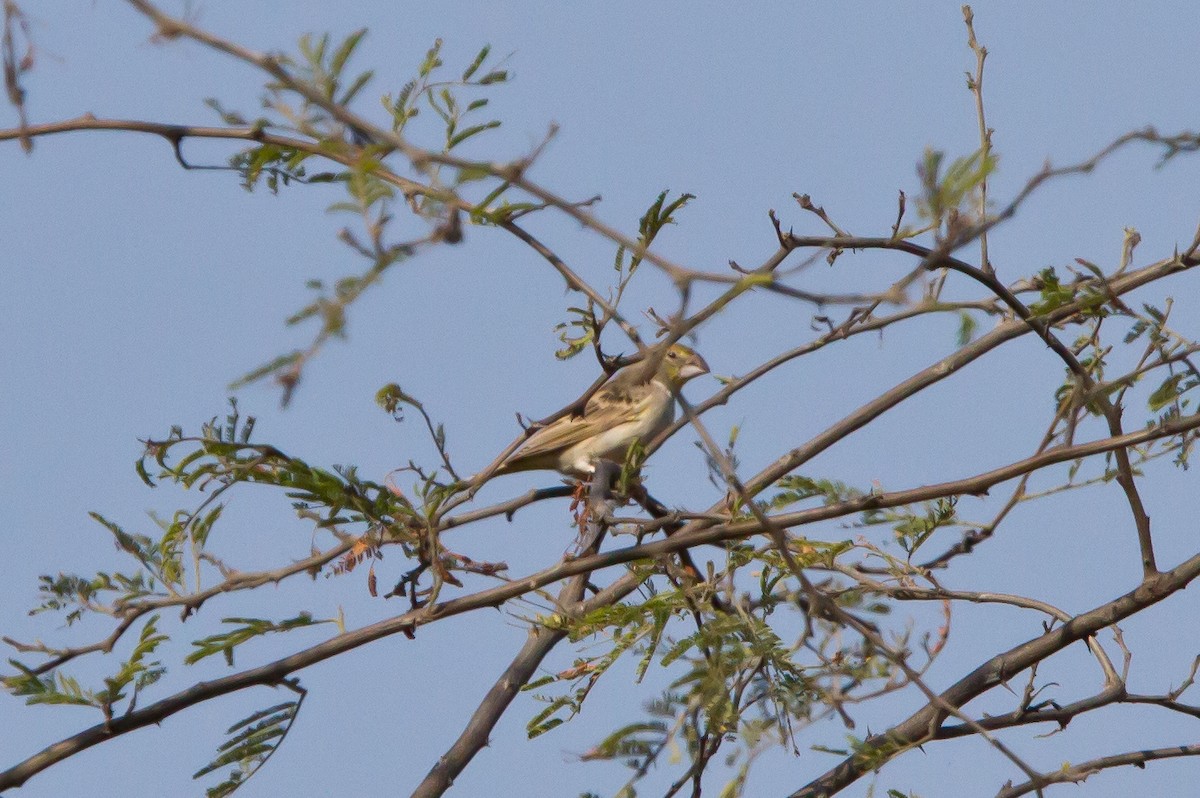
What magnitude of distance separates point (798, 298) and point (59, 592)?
2.54m

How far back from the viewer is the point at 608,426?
7305 millimetres

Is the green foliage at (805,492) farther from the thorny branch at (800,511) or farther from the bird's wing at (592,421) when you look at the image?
the bird's wing at (592,421)

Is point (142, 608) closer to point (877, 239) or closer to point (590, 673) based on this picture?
point (590, 673)

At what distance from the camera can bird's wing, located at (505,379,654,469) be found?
22.2 ft

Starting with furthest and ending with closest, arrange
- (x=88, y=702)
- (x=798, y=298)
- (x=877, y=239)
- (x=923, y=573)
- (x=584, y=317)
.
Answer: (x=923, y=573)
(x=584, y=317)
(x=88, y=702)
(x=877, y=239)
(x=798, y=298)

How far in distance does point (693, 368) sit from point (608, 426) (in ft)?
2.63

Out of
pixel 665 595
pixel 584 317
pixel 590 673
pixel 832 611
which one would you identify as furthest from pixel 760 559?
pixel 832 611

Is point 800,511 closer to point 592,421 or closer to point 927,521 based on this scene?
point 927,521

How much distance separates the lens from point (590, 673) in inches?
171

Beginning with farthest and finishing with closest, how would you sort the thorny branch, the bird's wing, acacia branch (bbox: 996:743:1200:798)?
the bird's wing < acacia branch (bbox: 996:743:1200:798) < the thorny branch

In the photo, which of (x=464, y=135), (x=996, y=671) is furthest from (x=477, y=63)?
(x=996, y=671)

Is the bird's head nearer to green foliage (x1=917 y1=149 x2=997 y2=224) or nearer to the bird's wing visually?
the bird's wing

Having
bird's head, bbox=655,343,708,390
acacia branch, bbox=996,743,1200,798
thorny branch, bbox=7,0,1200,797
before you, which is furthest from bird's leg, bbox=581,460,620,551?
bird's head, bbox=655,343,708,390

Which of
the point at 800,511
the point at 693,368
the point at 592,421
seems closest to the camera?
the point at 800,511
